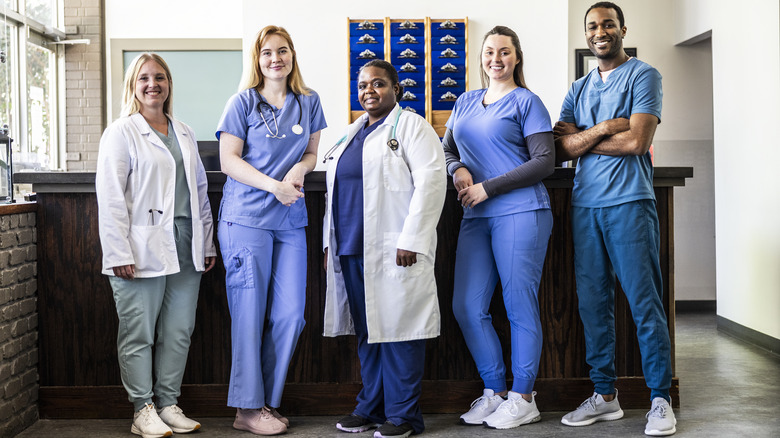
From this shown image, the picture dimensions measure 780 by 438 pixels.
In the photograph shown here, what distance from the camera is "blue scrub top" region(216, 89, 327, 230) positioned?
2.93 metres

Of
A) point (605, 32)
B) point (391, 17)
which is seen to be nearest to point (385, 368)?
point (605, 32)

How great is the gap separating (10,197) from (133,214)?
0.80 m

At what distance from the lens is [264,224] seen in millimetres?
2932

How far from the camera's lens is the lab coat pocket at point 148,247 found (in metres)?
2.85

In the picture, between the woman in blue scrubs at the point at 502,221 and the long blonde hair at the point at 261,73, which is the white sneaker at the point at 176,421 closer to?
the woman in blue scrubs at the point at 502,221

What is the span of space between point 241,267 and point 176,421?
705mm

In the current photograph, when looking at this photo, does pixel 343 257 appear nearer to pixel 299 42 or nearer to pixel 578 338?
pixel 578 338

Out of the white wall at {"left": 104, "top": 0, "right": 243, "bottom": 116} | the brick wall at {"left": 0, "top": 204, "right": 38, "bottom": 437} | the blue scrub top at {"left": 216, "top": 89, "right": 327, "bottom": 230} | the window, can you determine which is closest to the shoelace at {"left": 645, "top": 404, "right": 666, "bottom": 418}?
the blue scrub top at {"left": 216, "top": 89, "right": 327, "bottom": 230}

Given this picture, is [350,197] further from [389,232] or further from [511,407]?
[511,407]

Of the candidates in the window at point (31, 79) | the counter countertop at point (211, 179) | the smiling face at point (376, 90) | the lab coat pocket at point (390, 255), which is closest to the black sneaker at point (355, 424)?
the lab coat pocket at point (390, 255)

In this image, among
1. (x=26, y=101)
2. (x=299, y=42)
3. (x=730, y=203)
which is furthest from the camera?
(x=26, y=101)

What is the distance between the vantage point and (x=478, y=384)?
10.9 ft

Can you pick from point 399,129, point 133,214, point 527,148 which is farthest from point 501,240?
point 133,214

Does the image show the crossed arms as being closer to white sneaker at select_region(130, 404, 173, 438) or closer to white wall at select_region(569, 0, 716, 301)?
white sneaker at select_region(130, 404, 173, 438)
